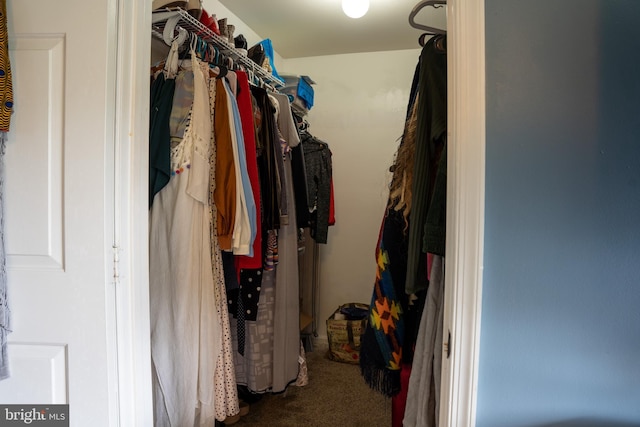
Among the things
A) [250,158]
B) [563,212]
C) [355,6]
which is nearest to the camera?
[563,212]

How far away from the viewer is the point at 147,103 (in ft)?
3.38

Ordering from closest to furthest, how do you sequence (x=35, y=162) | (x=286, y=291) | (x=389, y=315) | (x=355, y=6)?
(x=35, y=162) → (x=389, y=315) → (x=355, y=6) → (x=286, y=291)

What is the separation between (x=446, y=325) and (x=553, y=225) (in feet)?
1.12

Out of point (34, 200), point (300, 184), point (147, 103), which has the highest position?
point (147, 103)

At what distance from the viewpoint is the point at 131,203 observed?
0.98 metres

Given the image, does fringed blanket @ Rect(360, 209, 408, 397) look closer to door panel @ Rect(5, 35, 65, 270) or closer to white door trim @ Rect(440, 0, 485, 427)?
white door trim @ Rect(440, 0, 485, 427)

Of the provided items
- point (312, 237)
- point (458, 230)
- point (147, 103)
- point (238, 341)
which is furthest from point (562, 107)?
point (312, 237)

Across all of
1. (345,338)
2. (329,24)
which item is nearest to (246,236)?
(345,338)

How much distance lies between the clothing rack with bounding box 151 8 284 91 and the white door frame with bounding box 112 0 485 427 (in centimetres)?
45

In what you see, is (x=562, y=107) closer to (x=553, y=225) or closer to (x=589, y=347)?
(x=553, y=225)

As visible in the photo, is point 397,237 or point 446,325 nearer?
point 446,325

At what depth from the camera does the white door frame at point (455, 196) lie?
2.60 feet

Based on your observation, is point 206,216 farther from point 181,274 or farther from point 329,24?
point 329,24

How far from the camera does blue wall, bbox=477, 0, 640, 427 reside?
0.76 meters
